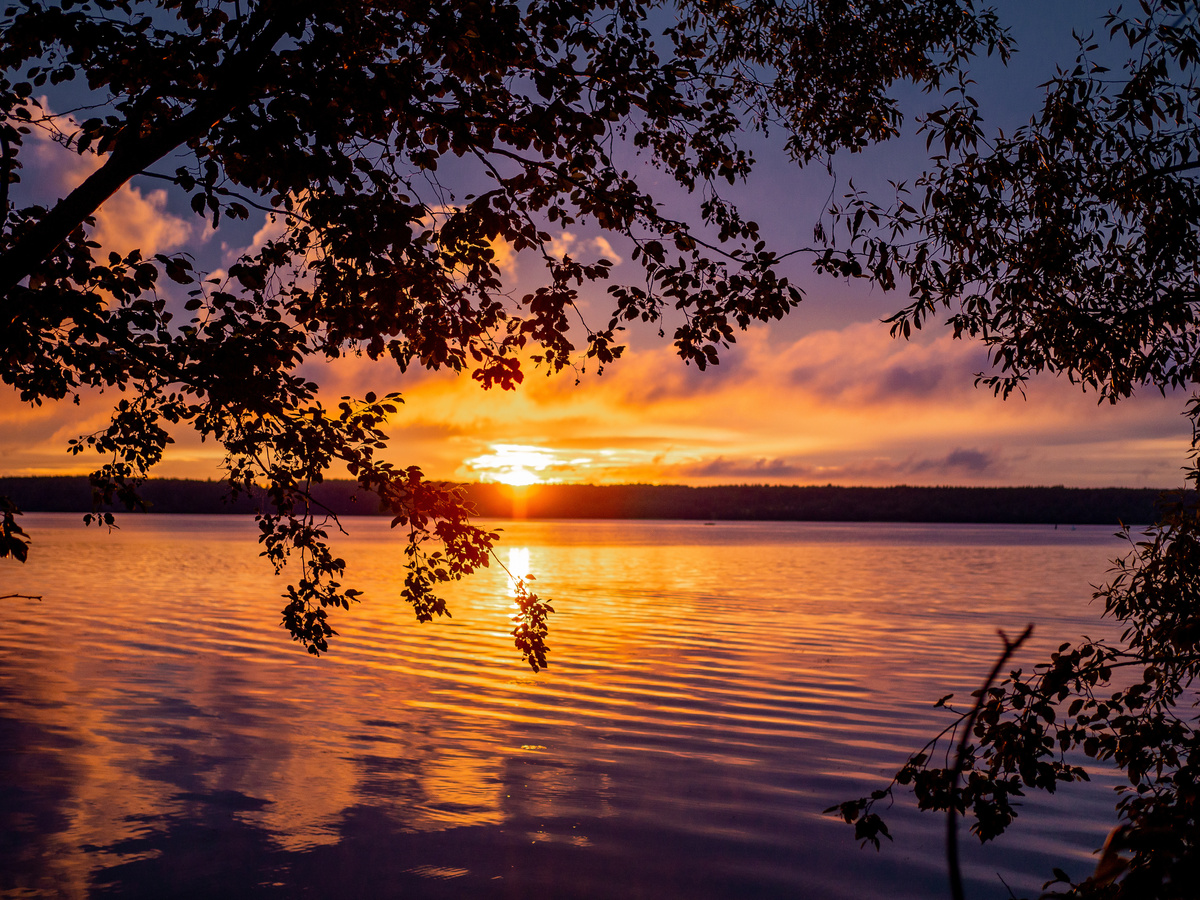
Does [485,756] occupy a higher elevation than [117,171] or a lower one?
lower

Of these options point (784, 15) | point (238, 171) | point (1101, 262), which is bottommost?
point (1101, 262)

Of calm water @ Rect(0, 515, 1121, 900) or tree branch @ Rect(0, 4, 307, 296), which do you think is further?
calm water @ Rect(0, 515, 1121, 900)

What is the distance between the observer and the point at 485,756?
472 inches

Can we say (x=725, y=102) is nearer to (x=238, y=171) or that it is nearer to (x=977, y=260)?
(x=977, y=260)

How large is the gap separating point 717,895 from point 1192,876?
20.2 ft

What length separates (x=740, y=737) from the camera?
13.0 meters

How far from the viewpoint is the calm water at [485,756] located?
8.45 metres

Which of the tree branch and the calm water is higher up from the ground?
the tree branch

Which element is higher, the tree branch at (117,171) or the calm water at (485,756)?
the tree branch at (117,171)

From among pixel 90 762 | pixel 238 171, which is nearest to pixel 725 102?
pixel 238 171

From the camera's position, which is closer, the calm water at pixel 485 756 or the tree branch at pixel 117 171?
the tree branch at pixel 117 171

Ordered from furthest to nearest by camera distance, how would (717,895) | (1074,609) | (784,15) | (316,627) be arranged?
(1074,609) → (784,15) → (316,627) → (717,895)

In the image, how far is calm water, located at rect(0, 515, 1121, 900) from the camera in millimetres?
8445

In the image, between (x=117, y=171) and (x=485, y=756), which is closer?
(x=117, y=171)
